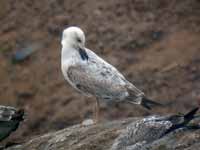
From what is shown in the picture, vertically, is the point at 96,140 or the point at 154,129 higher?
the point at 154,129

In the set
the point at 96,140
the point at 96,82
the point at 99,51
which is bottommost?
the point at 96,140

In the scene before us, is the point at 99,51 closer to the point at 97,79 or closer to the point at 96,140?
the point at 97,79

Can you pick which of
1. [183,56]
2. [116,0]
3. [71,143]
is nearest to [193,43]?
[183,56]

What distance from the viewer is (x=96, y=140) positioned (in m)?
12.6

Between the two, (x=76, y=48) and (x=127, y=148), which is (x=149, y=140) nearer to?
(x=127, y=148)

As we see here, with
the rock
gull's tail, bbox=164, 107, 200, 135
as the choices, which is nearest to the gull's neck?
the rock

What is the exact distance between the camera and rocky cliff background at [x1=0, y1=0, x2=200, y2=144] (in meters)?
22.0

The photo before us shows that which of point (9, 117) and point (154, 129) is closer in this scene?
point (154, 129)

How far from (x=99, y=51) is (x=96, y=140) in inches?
423

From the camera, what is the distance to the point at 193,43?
74.7 feet

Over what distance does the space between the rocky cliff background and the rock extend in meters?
7.37

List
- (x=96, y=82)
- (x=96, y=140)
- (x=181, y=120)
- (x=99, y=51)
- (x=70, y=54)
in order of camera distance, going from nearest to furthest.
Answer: (x=181, y=120) < (x=96, y=140) < (x=96, y=82) < (x=70, y=54) < (x=99, y=51)

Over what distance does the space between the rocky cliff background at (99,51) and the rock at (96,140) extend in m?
7.37

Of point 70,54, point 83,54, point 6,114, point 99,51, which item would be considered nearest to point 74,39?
point 70,54
